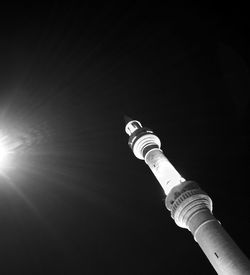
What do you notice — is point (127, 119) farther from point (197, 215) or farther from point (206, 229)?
point (206, 229)

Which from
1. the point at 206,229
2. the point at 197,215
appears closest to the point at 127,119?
the point at 197,215

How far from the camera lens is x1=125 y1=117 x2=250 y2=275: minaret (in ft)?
57.1

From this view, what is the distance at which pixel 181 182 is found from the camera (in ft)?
75.0

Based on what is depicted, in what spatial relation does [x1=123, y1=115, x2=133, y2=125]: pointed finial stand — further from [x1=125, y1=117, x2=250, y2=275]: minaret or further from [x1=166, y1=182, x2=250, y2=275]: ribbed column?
[x1=166, y1=182, x2=250, y2=275]: ribbed column

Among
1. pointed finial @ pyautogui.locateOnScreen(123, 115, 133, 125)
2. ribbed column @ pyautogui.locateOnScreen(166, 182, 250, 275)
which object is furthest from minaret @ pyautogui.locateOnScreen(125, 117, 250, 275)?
pointed finial @ pyautogui.locateOnScreen(123, 115, 133, 125)

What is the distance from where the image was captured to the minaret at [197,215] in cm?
1739

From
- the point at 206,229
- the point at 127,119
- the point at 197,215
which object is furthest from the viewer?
the point at 127,119

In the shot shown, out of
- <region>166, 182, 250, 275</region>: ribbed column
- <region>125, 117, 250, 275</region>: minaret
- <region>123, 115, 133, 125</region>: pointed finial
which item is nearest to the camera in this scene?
<region>166, 182, 250, 275</region>: ribbed column

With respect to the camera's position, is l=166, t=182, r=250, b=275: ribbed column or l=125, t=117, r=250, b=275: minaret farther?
l=125, t=117, r=250, b=275: minaret

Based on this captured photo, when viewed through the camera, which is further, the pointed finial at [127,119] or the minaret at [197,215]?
the pointed finial at [127,119]

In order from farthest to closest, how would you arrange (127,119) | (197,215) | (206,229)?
(127,119) → (197,215) → (206,229)

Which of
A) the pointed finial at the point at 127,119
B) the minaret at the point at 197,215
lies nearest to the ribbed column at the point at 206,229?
the minaret at the point at 197,215

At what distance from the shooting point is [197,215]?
787 inches

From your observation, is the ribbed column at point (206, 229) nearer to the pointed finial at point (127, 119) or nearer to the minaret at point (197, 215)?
the minaret at point (197, 215)
